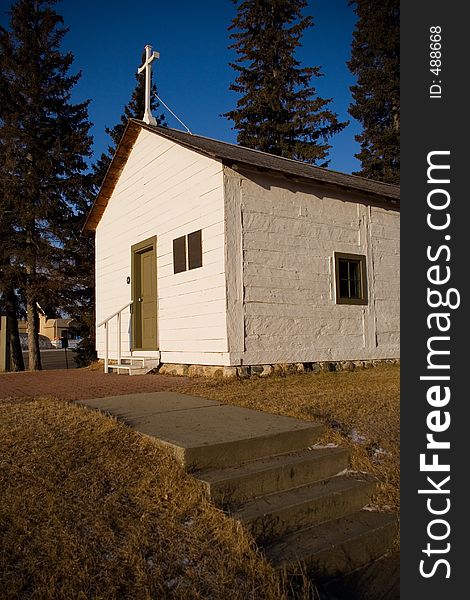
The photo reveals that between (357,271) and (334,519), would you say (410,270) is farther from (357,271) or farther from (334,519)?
(357,271)

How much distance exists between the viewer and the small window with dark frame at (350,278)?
1019 centimetres

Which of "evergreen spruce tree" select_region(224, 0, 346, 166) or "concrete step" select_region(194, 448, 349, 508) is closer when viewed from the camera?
"concrete step" select_region(194, 448, 349, 508)

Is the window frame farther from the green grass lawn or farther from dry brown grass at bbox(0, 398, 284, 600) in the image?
dry brown grass at bbox(0, 398, 284, 600)

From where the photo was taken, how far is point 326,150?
968 inches

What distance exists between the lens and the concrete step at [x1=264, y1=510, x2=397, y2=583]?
2891mm

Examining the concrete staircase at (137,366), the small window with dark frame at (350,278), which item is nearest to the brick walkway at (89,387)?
the concrete staircase at (137,366)

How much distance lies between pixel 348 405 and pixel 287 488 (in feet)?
7.53

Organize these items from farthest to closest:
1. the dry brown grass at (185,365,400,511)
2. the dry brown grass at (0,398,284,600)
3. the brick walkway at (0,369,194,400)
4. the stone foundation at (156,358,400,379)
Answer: the stone foundation at (156,358,400,379)
the brick walkway at (0,369,194,400)
the dry brown grass at (185,365,400,511)
the dry brown grass at (0,398,284,600)

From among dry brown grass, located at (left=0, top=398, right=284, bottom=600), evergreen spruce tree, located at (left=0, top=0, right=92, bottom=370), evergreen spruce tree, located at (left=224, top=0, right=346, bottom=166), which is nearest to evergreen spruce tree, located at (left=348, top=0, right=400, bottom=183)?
evergreen spruce tree, located at (left=224, top=0, right=346, bottom=166)

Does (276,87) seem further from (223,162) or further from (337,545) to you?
(337,545)

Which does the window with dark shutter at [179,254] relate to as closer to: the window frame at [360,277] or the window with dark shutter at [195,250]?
the window with dark shutter at [195,250]

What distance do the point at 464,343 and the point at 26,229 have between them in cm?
1959

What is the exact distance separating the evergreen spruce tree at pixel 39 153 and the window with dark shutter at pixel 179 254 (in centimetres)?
1050

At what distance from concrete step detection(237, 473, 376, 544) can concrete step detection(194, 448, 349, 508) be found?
63 mm
